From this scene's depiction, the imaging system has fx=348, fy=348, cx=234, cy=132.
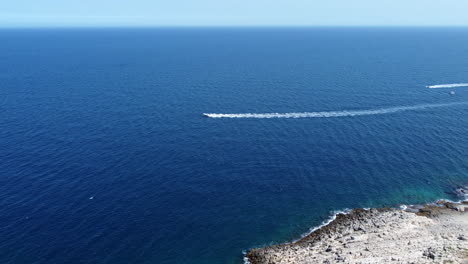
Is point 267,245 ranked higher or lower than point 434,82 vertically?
lower

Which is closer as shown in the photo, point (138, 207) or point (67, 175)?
point (138, 207)

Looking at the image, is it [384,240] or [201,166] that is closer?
[384,240]

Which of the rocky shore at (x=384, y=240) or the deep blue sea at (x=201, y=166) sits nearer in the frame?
the rocky shore at (x=384, y=240)

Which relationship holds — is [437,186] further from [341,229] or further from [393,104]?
[393,104]

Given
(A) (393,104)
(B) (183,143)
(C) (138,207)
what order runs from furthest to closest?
1. (A) (393,104)
2. (B) (183,143)
3. (C) (138,207)

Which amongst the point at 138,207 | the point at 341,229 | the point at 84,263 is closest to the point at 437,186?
the point at 341,229

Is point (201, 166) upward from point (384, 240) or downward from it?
upward

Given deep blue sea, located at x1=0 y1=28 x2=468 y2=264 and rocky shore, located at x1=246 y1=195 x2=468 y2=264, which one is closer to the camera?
rocky shore, located at x1=246 y1=195 x2=468 y2=264

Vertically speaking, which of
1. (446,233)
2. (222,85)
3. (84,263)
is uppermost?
(222,85)
